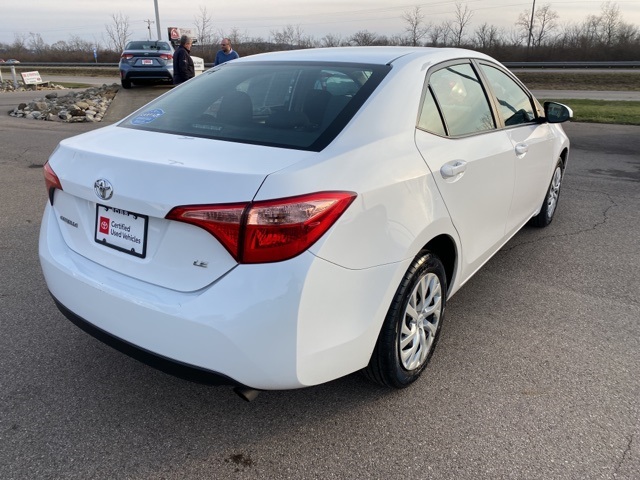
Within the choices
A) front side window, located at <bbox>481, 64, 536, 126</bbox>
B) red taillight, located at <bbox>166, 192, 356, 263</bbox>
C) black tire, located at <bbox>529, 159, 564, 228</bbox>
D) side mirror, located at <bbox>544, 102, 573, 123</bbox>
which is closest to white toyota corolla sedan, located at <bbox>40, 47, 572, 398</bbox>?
red taillight, located at <bbox>166, 192, 356, 263</bbox>

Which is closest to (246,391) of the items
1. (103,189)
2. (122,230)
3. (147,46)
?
(122,230)

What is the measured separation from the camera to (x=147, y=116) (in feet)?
9.65

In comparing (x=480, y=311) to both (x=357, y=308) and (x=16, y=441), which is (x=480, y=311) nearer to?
(x=357, y=308)

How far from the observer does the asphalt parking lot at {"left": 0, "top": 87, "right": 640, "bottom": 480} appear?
223cm

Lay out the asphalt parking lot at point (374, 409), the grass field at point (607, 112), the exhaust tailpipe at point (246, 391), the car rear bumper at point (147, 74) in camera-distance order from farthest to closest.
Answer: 1. the car rear bumper at point (147, 74)
2. the grass field at point (607, 112)
3. the asphalt parking lot at point (374, 409)
4. the exhaust tailpipe at point (246, 391)

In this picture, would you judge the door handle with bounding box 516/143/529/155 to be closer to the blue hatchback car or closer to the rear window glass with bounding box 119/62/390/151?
the rear window glass with bounding box 119/62/390/151

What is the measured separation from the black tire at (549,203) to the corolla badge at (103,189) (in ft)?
13.2

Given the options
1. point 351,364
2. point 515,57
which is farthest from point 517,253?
point 515,57

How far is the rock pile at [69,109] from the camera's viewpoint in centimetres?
1318

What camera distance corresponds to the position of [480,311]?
359cm

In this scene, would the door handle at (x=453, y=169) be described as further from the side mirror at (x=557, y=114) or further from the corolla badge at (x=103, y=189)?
the side mirror at (x=557, y=114)

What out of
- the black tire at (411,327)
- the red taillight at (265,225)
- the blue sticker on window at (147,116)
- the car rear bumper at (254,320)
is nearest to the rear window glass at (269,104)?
the blue sticker on window at (147,116)

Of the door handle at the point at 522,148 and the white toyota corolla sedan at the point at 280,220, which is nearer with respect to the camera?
the white toyota corolla sedan at the point at 280,220

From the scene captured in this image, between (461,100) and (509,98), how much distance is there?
0.93 metres
